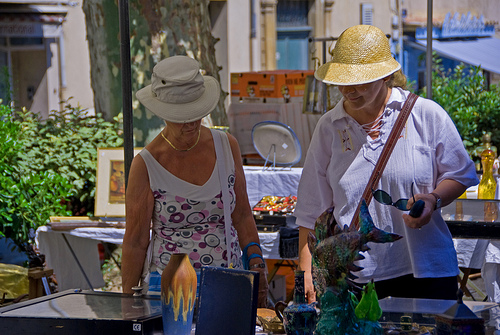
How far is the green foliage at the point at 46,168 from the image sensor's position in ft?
16.6

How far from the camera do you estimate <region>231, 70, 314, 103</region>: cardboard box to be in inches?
222

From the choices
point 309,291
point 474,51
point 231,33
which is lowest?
point 309,291

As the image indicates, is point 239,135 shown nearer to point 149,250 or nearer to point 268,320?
point 149,250

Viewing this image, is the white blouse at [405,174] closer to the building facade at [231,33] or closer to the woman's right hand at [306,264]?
the woman's right hand at [306,264]

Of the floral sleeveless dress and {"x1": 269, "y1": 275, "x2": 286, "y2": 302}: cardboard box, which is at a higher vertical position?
the floral sleeveless dress

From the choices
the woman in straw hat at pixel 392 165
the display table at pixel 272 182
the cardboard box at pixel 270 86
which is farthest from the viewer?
the cardboard box at pixel 270 86

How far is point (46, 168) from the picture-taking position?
5.71 meters

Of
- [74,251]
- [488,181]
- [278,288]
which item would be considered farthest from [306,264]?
[74,251]

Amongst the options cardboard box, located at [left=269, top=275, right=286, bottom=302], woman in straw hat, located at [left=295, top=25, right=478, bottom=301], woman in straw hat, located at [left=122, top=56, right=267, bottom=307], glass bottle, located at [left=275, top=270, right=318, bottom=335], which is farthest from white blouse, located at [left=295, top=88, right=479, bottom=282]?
cardboard box, located at [left=269, top=275, right=286, bottom=302]

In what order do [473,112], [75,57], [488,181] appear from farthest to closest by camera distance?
[75,57] → [473,112] → [488,181]

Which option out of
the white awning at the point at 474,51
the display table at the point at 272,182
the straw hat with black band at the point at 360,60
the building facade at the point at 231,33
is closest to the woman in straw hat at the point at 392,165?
the straw hat with black band at the point at 360,60

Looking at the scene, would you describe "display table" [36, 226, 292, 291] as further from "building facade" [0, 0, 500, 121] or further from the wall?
the wall

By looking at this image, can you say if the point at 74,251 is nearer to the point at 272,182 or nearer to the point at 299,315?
the point at 272,182

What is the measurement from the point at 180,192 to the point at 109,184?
2.33 meters
